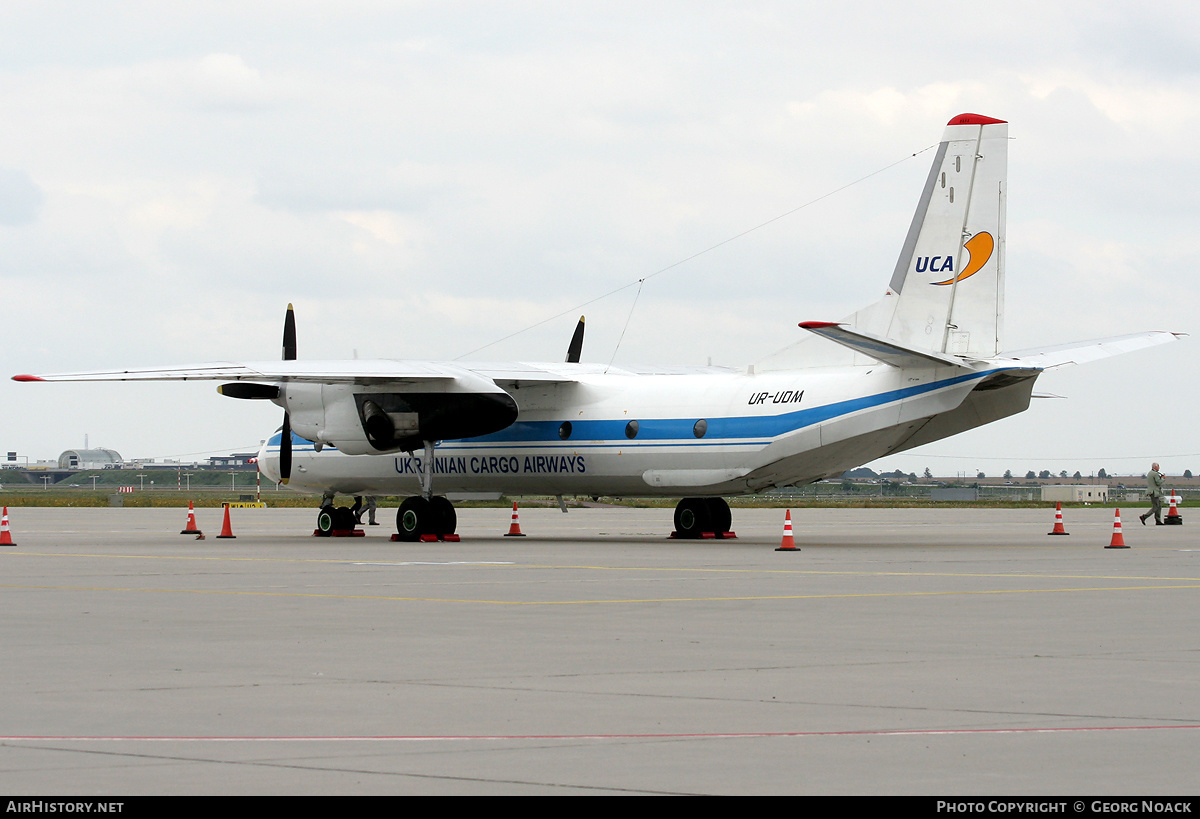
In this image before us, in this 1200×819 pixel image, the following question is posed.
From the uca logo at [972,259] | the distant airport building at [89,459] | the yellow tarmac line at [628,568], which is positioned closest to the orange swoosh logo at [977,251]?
the uca logo at [972,259]

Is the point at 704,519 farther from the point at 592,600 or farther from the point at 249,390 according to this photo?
the point at 592,600

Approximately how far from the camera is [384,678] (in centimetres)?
955

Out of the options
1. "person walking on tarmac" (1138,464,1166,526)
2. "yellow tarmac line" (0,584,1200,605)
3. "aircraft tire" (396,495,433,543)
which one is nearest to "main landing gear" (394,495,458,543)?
"aircraft tire" (396,495,433,543)

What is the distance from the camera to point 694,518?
31141mm

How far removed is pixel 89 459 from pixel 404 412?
157769mm

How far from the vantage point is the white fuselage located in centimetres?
2611

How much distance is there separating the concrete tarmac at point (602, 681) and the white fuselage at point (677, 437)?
626 centimetres

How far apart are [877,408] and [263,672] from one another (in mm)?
17659

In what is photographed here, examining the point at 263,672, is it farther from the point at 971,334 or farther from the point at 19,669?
the point at 971,334

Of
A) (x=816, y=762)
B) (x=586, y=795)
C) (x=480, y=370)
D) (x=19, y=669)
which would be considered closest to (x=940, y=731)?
(x=816, y=762)

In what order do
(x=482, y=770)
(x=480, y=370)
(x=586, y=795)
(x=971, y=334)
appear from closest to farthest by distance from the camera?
(x=586, y=795) → (x=482, y=770) → (x=971, y=334) → (x=480, y=370)

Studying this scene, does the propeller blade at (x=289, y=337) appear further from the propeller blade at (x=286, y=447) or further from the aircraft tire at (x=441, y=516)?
the aircraft tire at (x=441, y=516)

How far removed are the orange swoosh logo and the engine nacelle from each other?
9.36 metres

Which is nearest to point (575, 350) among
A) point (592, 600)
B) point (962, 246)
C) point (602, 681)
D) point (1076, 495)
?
point (962, 246)
